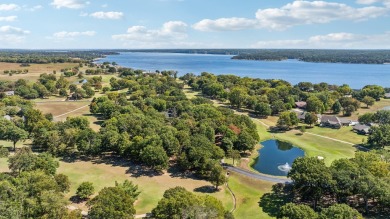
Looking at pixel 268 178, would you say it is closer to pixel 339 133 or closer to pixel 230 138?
pixel 230 138

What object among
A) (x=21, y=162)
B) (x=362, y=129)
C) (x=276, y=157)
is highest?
(x=21, y=162)

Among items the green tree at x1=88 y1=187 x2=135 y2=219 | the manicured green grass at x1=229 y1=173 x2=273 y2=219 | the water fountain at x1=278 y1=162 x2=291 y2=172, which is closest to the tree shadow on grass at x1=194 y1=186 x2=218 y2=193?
the manicured green grass at x1=229 y1=173 x2=273 y2=219

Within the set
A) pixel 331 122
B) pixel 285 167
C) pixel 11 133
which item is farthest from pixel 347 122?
pixel 11 133

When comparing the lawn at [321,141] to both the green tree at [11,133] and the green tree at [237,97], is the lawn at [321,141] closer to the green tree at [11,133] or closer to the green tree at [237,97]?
the green tree at [237,97]

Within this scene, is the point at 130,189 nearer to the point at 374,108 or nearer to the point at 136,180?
the point at 136,180

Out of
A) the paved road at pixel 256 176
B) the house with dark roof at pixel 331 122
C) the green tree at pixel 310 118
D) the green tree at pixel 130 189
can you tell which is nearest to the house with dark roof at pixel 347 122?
the house with dark roof at pixel 331 122

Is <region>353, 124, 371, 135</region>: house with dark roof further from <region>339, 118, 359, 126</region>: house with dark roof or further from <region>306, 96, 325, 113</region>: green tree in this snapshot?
<region>306, 96, 325, 113</region>: green tree

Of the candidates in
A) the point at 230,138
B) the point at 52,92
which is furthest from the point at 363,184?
the point at 52,92
